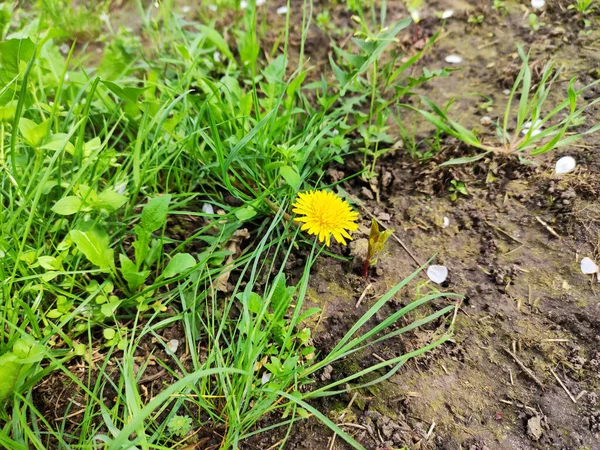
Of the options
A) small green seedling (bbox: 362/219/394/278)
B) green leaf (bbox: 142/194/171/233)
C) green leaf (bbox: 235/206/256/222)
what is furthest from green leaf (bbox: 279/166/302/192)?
green leaf (bbox: 142/194/171/233)

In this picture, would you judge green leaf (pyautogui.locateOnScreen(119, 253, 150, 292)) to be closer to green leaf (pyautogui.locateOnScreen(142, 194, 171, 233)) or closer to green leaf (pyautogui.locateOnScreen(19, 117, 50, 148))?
green leaf (pyautogui.locateOnScreen(142, 194, 171, 233))

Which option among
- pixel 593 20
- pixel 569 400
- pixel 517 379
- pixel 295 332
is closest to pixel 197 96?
pixel 295 332

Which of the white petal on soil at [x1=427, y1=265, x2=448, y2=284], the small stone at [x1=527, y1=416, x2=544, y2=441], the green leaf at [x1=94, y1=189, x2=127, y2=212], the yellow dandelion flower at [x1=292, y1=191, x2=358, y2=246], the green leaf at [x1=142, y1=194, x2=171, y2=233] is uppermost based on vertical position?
the green leaf at [x1=94, y1=189, x2=127, y2=212]

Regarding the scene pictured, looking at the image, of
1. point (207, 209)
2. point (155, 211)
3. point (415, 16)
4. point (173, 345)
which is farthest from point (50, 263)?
point (415, 16)

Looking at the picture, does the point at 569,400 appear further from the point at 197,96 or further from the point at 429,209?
the point at 197,96

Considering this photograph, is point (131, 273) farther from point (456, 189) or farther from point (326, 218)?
point (456, 189)

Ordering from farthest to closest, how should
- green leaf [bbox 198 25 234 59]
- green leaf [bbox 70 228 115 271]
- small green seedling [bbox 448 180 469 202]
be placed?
green leaf [bbox 198 25 234 59] < small green seedling [bbox 448 180 469 202] < green leaf [bbox 70 228 115 271]
